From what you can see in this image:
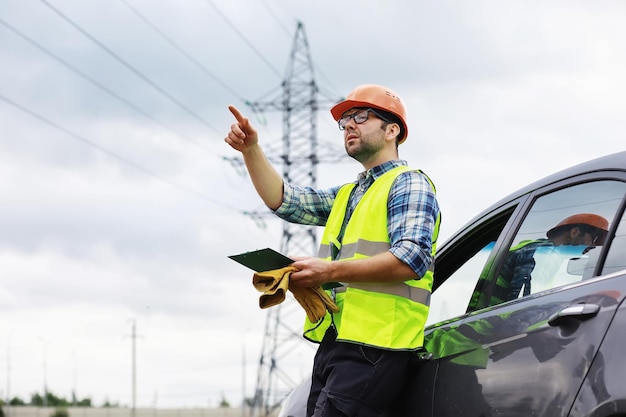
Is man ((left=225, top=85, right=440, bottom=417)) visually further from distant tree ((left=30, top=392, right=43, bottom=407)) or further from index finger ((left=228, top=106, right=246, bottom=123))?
distant tree ((left=30, top=392, right=43, bottom=407))

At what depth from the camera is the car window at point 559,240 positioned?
11.8 ft

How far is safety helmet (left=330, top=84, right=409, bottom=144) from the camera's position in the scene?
459 centimetres

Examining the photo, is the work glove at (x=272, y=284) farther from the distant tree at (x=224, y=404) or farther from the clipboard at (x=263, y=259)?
the distant tree at (x=224, y=404)

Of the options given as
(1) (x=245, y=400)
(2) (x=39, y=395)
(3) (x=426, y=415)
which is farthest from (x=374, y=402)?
(2) (x=39, y=395)

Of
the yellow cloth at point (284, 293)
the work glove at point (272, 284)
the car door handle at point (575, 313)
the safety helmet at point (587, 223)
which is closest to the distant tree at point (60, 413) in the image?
the yellow cloth at point (284, 293)

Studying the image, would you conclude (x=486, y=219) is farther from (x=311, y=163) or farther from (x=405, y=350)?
(x=311, y=163)

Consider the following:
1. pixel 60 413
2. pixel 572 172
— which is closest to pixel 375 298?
pixel 572 172

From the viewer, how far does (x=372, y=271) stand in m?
4.07

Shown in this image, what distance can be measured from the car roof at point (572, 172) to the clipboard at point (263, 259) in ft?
2.68

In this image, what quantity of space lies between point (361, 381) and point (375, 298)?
1.00 ft

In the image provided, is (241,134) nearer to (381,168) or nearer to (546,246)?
(381,168)

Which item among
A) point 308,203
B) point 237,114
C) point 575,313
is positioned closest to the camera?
point 575,313

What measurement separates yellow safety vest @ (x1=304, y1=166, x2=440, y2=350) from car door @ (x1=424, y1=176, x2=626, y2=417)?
148 millimetres

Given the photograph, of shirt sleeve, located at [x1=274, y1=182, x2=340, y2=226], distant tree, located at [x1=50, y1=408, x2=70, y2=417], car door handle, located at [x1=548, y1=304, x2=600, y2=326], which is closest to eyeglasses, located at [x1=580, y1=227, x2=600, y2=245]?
car door handle, located at [x1=548, y1=304, x2=600, y2=326]
